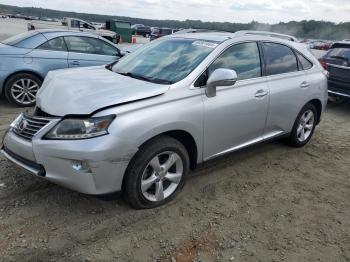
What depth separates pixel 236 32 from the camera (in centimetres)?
456

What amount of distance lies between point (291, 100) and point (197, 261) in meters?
2.78

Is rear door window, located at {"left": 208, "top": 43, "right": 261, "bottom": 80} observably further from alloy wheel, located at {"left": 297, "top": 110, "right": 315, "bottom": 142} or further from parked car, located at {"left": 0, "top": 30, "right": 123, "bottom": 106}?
parked car, located at {"left": 0, "top": 30, "right": 123, "bottom": 106}

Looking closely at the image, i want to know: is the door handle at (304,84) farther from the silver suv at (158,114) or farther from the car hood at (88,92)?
the car hood at (88,92)

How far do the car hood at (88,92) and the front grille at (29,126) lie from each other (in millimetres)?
114

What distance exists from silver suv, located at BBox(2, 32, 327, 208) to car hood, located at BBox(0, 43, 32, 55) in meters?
3.12

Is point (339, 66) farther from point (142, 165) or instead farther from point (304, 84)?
point (142, 165)

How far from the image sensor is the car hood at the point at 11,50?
6.72 m

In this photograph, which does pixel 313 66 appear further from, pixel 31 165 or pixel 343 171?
pixel 31 165

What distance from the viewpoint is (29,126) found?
3391mm

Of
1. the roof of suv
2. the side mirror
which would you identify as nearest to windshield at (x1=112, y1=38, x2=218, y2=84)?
the roof of suv

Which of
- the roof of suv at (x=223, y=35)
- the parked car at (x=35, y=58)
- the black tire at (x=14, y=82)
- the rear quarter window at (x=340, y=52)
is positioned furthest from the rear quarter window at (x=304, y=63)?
the black tire at (x=14, y=82)

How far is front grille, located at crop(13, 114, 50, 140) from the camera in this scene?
331cm

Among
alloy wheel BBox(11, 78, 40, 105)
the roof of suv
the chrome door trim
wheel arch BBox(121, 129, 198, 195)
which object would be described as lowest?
alloy wheel BBox(11, 78, 40, 105)

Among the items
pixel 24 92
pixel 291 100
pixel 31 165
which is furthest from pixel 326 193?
pixel 24 92
